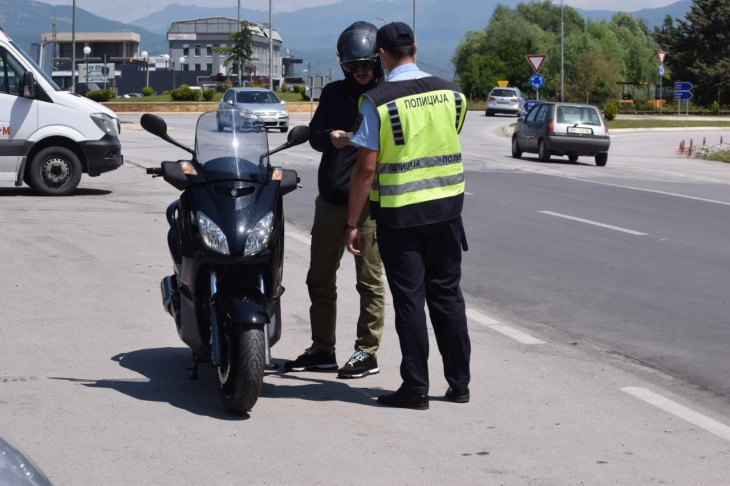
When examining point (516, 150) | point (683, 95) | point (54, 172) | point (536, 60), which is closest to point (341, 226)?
point (54, 172)

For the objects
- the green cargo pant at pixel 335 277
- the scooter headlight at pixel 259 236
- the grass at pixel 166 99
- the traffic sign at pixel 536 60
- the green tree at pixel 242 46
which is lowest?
the green cargo pant at pixel 335 277

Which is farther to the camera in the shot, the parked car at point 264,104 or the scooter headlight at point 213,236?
the parked car at point 264,104

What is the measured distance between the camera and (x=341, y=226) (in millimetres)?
6082

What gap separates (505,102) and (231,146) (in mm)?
55097

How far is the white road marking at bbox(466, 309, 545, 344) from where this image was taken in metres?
7.29

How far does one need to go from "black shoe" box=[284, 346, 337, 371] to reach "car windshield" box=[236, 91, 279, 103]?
112 feet

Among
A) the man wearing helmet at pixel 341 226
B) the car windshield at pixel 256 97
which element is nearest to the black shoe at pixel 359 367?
the man wearing helmet at pixel 341 226

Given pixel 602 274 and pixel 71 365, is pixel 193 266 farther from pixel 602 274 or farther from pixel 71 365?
pixel 602 274

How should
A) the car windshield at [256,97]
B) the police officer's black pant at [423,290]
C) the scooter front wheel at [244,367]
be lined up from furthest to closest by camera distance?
the car windshield at [256,97], the police officer's black pant at [423,290], the scooter front wheel at [244,367]

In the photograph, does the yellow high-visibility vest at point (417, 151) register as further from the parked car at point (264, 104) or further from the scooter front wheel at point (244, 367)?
Result: the parked car at point (264, 104)

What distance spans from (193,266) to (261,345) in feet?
1.91

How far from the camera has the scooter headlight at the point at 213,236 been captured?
17.5ft

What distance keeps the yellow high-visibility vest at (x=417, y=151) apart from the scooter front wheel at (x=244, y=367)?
2.85 ft

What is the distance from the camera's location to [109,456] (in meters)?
4.67
